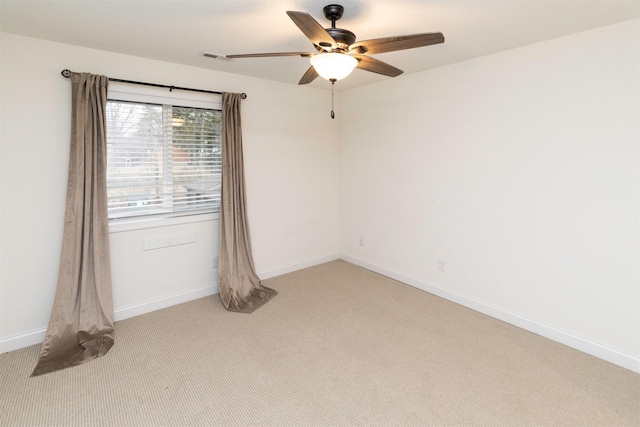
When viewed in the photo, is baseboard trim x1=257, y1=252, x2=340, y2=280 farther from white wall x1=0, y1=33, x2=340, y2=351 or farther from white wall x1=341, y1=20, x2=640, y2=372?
white wall x1=341, y1=20, x2=640, y2=372

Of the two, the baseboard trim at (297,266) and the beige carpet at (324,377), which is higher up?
the baseboard trim at (297,266)

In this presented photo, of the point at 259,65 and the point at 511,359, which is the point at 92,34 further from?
the point at 511,359

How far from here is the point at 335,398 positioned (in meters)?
2.08

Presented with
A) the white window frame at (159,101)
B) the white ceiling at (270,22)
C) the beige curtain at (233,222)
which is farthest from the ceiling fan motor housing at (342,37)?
the white window frame at (159,101)

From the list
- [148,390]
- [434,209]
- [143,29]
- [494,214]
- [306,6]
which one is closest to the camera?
[306,6]

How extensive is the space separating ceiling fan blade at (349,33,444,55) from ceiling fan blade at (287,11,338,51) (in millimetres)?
152

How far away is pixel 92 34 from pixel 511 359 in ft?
12.8

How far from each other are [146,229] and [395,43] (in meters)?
2.68

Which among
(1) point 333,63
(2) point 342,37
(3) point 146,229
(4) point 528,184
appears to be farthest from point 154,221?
(4) point 528,184

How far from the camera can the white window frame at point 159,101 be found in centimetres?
295

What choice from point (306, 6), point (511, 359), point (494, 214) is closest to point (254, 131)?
point (306, 6)

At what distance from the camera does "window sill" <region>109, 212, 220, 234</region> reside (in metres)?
3.01

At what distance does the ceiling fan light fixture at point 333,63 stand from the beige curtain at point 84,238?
6.36 feet

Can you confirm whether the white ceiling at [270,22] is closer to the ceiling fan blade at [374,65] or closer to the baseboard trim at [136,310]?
the ceiling fan blade at [374,65]
